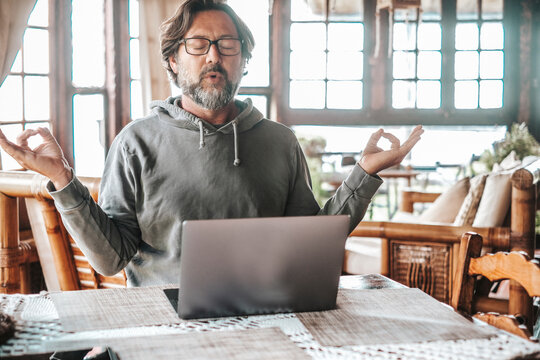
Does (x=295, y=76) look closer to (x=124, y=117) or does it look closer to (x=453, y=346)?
(x=124, y=117)

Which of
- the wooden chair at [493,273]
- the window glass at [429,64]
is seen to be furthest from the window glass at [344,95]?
the wooden chair at [493,273]

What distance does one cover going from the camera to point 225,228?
1157mm

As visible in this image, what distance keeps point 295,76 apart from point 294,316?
5.73 metres

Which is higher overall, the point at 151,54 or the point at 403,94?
the point at 151,54

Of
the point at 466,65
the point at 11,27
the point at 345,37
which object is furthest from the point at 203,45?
the point at 466,65

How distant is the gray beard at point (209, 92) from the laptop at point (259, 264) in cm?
72

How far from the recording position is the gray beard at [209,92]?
5.98ft

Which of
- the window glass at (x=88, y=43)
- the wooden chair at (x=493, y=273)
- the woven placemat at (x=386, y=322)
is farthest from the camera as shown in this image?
the window glass at (x=88, y=43)

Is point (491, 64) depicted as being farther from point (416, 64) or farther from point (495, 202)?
point (495, 202)

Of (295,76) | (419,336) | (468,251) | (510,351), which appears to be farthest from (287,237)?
(295,76)

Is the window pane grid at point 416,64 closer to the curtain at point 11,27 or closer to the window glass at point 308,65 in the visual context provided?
the window glass at point 308,65

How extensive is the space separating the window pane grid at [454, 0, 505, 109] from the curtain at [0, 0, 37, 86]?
462 centimetres

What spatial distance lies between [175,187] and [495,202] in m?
1.94

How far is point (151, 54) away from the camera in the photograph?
18.4ft
